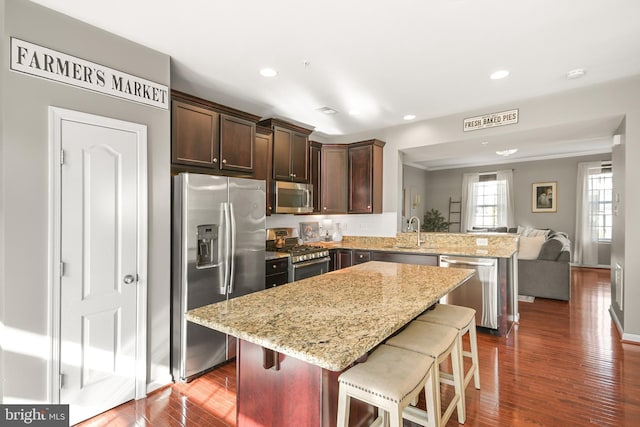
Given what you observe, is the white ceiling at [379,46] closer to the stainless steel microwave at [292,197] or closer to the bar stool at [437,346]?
the stainless steel microwave at [292,197]

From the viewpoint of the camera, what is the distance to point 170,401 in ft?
7.57

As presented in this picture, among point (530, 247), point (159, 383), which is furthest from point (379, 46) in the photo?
point (530, 247)

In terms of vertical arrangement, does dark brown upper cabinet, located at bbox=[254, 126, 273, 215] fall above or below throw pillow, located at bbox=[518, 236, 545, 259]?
above

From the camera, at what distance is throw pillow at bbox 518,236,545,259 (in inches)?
195

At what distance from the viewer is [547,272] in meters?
4.83

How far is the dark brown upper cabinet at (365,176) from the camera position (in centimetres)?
470

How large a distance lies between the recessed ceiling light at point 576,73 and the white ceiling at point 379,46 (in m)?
0.06

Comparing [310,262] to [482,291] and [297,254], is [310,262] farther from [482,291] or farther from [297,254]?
[482,291]

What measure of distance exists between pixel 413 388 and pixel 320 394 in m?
0.40

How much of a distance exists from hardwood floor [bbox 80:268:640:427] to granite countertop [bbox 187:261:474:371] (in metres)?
0.96

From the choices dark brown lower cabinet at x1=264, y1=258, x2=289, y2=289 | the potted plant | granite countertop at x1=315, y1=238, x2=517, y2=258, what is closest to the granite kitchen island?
dark brown lower cabinet at x1=264, y1=258, x2=289, y2=289

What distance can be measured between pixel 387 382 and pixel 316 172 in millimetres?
3736

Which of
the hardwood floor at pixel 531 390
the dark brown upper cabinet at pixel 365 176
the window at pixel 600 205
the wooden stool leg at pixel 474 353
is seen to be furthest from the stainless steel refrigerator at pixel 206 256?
the window at pixel 600 205

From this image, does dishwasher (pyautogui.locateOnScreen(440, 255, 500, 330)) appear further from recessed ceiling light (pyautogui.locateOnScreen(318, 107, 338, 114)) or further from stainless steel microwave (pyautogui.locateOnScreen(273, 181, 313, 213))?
recessed ceiling light (pyautogui.locateOnScreen(318, 107, 338, 114))
